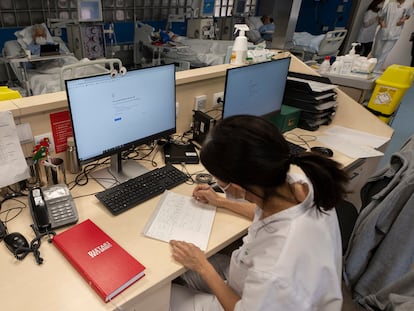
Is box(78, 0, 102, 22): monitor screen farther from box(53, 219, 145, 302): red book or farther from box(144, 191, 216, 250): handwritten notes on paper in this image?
box(53, 219, 145, 302): red book

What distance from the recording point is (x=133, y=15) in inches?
190

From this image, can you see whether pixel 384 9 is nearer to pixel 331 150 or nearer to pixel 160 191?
pixel 331 150

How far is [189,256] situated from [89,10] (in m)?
4.20

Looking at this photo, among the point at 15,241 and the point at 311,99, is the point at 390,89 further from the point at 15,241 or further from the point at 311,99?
the point at 15,241

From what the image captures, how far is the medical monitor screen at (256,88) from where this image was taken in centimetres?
150

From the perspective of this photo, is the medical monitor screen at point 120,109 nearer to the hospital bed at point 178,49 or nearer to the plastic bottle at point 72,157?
the plastic bottle at point 72,157

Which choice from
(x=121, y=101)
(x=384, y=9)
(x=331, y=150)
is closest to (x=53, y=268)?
(x=121, y=101)

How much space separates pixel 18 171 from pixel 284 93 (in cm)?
149

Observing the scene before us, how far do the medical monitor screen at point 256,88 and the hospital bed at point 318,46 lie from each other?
3.15 m

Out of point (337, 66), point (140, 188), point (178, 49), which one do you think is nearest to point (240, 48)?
point (140, 188)

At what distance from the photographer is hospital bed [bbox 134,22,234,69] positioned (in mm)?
4238

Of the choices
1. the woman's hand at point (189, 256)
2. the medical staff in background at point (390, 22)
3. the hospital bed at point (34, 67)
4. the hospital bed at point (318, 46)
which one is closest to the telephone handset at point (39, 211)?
the woman's hand at point (189, 256)

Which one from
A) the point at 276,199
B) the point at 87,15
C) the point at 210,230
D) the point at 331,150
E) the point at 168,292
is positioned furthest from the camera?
the point at 87,15

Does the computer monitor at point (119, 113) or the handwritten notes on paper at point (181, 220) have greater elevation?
the computer monitor at point (119, 113)
